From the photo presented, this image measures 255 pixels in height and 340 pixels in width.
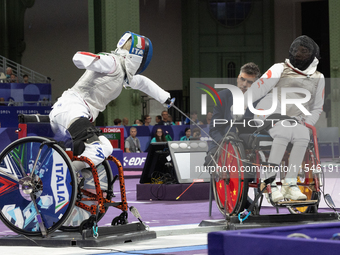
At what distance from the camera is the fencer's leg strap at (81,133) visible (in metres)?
4.01

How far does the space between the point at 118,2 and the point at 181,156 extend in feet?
30.5

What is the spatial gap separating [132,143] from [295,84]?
27.3 feet

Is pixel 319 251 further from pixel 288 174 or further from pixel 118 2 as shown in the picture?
pixel 118 2

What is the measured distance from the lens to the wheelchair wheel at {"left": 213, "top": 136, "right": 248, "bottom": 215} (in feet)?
15.1

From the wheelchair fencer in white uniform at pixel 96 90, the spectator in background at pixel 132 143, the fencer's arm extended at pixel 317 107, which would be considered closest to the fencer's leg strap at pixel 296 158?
the fencer's arm extended at pixel 317 107

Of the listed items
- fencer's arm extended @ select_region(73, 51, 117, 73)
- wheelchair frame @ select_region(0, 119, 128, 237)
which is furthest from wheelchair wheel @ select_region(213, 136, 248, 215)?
fencer's arm extended @ select_region(73, 51, 117, 73)

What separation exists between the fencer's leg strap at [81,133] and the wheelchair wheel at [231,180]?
1277mm

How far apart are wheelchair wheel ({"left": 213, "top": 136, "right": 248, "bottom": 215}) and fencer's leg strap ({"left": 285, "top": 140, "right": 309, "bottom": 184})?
0.38 meters

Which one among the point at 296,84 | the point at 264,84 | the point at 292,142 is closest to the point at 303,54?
the point at 296,84

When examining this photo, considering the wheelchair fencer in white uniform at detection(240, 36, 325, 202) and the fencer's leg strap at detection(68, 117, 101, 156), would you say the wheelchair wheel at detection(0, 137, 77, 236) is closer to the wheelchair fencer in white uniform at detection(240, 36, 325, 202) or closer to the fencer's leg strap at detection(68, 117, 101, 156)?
the fencer's leg strap at detection(68, 117, 101, 156)

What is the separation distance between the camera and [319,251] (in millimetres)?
1663

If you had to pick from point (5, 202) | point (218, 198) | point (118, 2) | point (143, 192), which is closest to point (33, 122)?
point (5, 202)

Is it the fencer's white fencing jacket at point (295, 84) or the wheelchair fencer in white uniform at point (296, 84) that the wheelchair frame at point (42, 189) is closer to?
the wheelchair fencer in white uniform at point (296, 84)

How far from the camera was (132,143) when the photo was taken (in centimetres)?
1286
